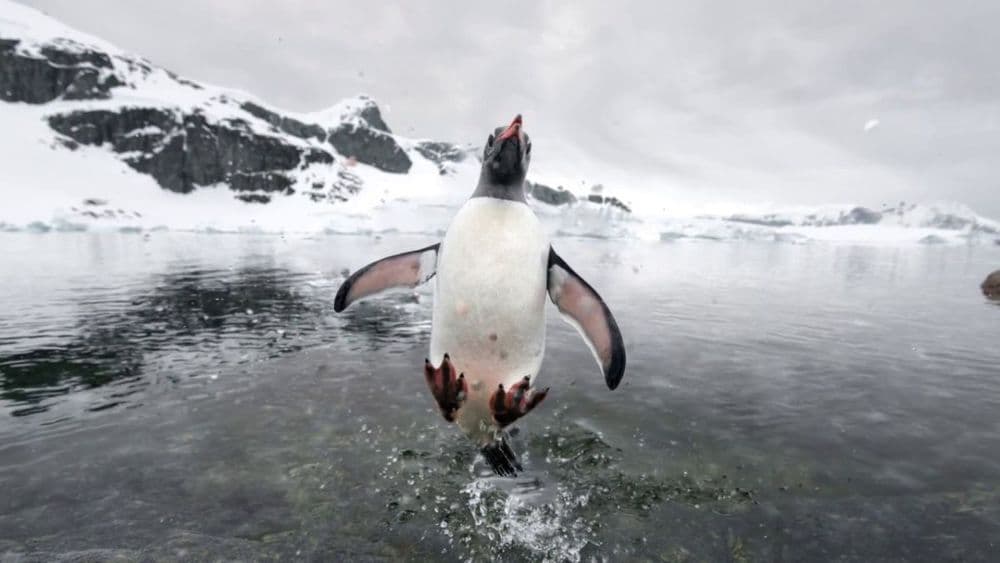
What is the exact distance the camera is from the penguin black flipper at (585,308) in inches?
140

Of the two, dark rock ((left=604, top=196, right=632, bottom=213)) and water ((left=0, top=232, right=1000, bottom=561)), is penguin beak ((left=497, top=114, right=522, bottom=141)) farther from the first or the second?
dark rock ((left=604, top=196, right=632, bottom=213))

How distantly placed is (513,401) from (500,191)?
1.50 metres

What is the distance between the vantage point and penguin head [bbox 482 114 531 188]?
3387 millimetres

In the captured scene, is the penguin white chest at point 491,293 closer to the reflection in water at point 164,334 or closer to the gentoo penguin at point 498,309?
the gentoo penguin at point 498,309

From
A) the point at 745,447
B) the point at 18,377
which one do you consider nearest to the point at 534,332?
the point at 745,447

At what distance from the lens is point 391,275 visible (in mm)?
4211

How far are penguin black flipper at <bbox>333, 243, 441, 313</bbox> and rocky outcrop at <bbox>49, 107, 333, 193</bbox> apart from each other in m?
122

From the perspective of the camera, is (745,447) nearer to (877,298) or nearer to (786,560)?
(786,560)

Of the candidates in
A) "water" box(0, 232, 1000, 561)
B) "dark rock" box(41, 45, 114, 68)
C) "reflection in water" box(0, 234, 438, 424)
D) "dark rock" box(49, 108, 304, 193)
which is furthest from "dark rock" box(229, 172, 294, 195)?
"water" box(0, 232, 1000, 561)

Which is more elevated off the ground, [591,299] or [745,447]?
[591,299]

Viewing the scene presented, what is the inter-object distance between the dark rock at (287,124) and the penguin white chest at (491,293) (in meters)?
165

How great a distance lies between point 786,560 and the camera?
10.7 ft

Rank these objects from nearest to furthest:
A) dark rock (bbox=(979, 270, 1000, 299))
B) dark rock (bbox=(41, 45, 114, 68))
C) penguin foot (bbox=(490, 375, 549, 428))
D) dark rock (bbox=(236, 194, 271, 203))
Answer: penguin foot (bbox=(490, 375, 549, 428)) < dark rock (bbox=(979, 270, 1000, 299)) < dark rock (bbox=(41, 45, 114, 68)) < dark rock (bbox=(236, 194, 271, 203))

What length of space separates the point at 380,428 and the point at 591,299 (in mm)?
2786
